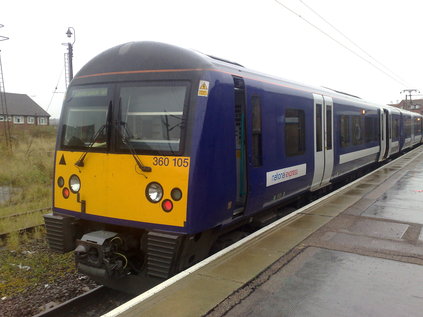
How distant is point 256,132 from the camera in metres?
5.51

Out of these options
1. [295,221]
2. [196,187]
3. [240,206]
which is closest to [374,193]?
[295,221]

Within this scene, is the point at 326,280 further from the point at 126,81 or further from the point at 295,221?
the point at 126,81

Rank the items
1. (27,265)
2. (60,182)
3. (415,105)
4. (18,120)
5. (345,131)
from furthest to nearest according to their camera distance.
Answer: (415,105) → (18,120) → (345,131) → (27,265) → (60,182)

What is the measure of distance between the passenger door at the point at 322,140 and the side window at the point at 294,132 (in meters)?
0.77

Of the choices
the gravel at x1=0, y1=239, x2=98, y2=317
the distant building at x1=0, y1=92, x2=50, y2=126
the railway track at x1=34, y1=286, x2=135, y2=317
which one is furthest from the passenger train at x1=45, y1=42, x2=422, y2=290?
the distant building at x1=0, y1=92, x2=50, y2=126

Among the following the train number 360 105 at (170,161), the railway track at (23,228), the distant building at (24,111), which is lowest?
the railway track at (23,228)

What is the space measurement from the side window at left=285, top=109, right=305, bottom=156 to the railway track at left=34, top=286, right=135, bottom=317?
350cm

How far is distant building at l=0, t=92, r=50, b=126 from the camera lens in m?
61.3

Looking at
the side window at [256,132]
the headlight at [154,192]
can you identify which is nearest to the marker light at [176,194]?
the headlight at [154,192]

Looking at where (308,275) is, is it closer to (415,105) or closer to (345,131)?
(345,131)

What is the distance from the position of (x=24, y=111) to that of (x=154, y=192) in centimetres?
6737

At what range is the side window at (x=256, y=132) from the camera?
542 centimetres

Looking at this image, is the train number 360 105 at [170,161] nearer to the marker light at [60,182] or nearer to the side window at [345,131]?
the marker light at [60,182]

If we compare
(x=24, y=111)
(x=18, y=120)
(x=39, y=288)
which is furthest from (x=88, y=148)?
(x=24, y=111)
